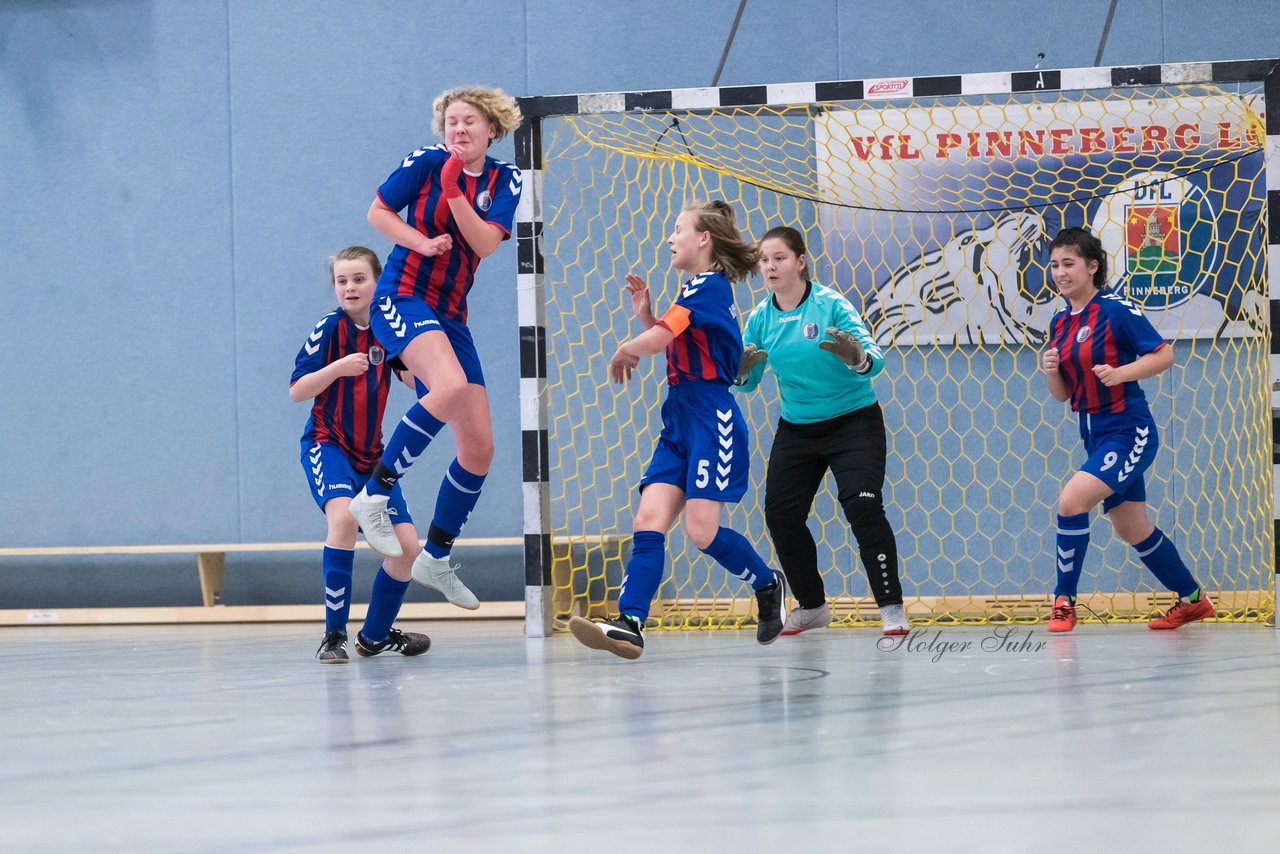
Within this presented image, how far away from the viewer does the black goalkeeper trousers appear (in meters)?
4.49

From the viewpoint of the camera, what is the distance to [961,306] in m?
6.17

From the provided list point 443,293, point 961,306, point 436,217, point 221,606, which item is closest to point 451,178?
point 436,217

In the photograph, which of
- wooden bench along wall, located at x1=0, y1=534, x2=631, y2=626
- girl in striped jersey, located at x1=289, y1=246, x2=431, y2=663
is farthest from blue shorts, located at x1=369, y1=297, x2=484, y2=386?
wooden bench along wall, located at x1=0, y1=534, x2=631, y2=626

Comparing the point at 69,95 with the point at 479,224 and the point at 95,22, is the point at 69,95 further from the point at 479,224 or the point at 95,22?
the point at 479,224

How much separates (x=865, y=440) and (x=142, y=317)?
4.19m

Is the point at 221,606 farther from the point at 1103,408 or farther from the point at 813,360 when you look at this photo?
the point at 1103,408

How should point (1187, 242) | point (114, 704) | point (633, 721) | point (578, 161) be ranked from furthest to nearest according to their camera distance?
point (578, 161) → point (1187, 242) → point (114, 704) → point (633, 721)

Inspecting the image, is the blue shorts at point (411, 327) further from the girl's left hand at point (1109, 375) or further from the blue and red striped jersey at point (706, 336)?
the girl's left hand at point (1109, 375)

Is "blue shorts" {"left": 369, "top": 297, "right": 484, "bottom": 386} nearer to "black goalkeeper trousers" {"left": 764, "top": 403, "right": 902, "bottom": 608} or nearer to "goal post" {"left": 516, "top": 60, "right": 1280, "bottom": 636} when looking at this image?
"black goalkeeper trousers" {"left": 764, "top": 403, "right": 902, "bottom": 608}

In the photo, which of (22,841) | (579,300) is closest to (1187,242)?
(579,300)

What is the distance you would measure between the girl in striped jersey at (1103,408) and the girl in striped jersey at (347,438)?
7.29 feet

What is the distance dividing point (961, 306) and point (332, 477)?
3.21 meters

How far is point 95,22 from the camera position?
703 centimetres

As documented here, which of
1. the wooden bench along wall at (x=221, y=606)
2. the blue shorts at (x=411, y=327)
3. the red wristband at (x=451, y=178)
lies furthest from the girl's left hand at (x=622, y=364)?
the wooden bench along wall at (x=221, y=606)
